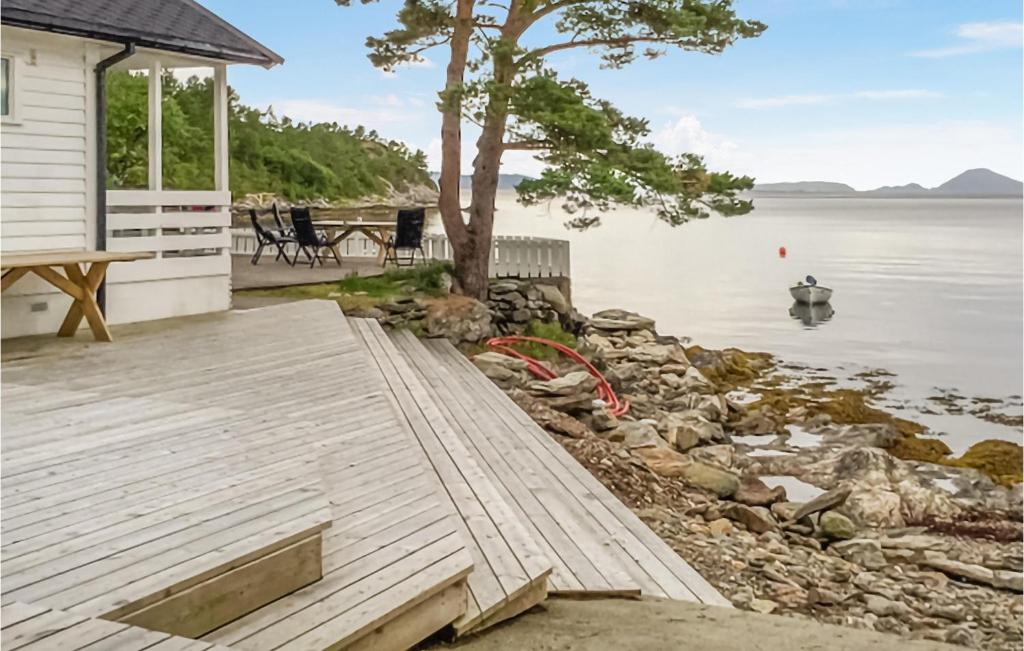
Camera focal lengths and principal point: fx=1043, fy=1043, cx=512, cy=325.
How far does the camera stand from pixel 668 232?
229ft

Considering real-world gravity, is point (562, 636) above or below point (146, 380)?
below

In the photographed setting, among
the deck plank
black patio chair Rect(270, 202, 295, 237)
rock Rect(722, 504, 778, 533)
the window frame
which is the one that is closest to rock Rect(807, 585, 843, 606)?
the deck plank

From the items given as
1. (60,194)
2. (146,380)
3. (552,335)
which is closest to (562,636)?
(146,380)

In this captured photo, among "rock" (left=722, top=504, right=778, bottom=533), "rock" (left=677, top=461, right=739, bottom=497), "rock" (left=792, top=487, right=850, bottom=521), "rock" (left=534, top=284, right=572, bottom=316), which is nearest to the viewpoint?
"rock" (left=722, top=504, right=778, bottom=533)

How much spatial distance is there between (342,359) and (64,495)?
3264mm

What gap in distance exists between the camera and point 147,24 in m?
7.86

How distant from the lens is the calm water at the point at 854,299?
62.3 ft

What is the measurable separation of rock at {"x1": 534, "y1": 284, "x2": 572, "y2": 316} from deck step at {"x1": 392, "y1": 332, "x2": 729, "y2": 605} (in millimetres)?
5256

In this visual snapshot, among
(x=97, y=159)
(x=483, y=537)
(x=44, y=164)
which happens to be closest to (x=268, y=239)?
(x=97, y=159)

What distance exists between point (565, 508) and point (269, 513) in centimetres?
234

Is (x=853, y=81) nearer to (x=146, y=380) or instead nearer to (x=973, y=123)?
(x=973, y=123)

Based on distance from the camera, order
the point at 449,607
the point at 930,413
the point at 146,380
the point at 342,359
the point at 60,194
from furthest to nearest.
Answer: the point at 930,413
the point at 60,194
the point at 342,359
the point at 146,380
the point at 449,607

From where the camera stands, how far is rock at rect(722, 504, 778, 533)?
6914 millimetres

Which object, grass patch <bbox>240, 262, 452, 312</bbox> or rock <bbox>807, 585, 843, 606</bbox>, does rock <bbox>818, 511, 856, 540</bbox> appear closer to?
rock <bbox>807, 585, 843, 606</bbox>
